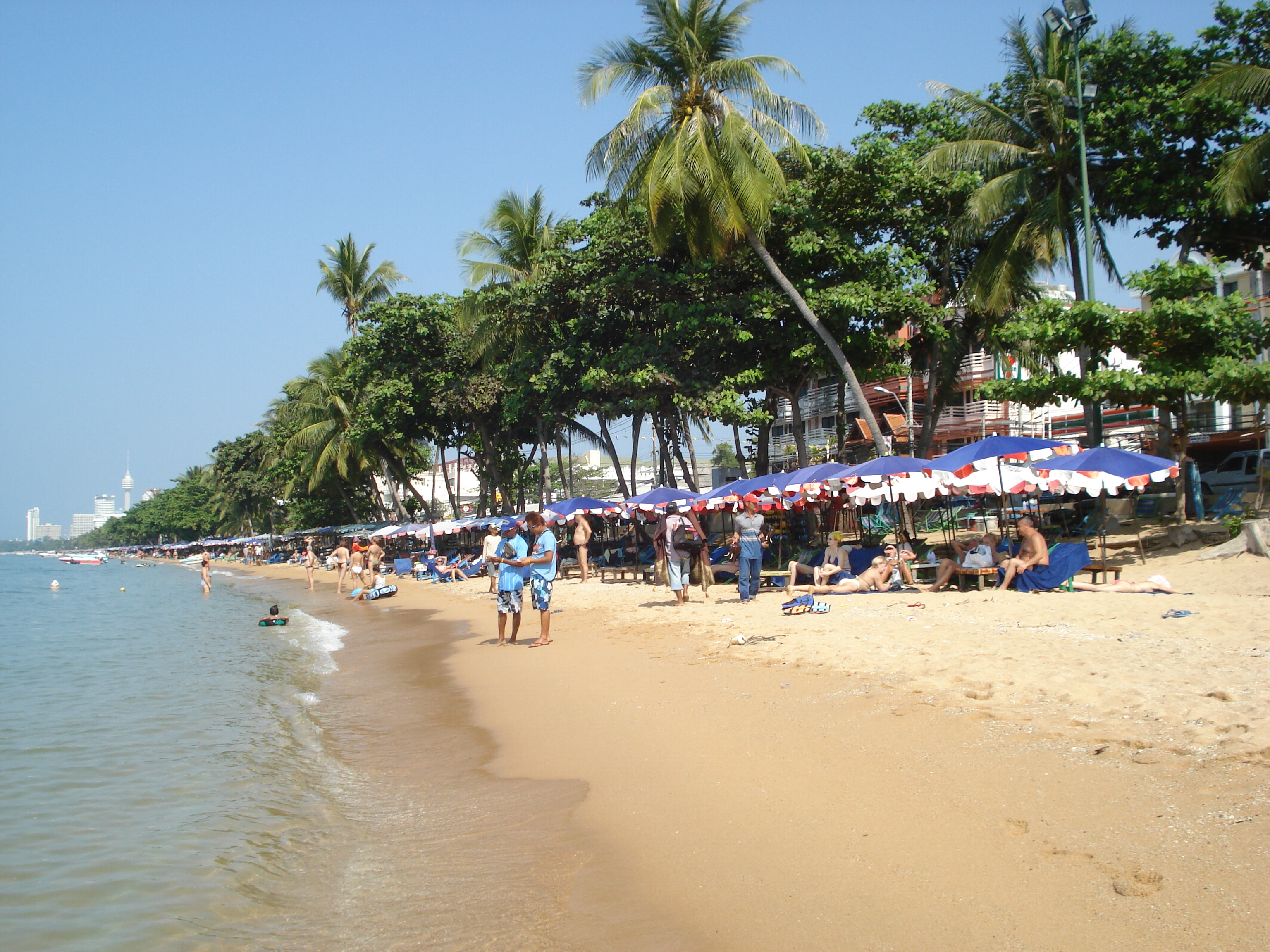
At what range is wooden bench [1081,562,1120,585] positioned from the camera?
11.3 m

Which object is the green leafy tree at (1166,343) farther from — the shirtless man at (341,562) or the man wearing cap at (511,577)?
the shirtless man at (341,562)

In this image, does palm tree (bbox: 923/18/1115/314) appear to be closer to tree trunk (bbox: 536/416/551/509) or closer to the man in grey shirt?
the man in grey shirt

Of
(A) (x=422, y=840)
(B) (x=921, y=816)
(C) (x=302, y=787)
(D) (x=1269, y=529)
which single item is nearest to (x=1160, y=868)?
(B) (x=921, y=816)

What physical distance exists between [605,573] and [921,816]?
17598mm

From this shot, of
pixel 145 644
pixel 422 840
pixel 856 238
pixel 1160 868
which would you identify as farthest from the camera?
pixel 856 238

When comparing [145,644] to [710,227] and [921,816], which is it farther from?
[921,816]

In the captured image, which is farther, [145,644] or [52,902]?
[145,644]

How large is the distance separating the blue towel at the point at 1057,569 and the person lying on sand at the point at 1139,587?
0.70 ft

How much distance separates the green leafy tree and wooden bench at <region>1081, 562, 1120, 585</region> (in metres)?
3.46

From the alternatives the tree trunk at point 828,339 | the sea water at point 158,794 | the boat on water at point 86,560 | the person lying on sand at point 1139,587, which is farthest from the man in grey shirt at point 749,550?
the boat on water at point 86,560

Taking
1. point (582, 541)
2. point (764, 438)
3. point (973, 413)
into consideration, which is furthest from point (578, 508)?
point (973, 413)

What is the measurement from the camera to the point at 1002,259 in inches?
756

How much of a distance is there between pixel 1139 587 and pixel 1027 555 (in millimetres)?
1432

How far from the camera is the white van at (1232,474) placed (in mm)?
20406
